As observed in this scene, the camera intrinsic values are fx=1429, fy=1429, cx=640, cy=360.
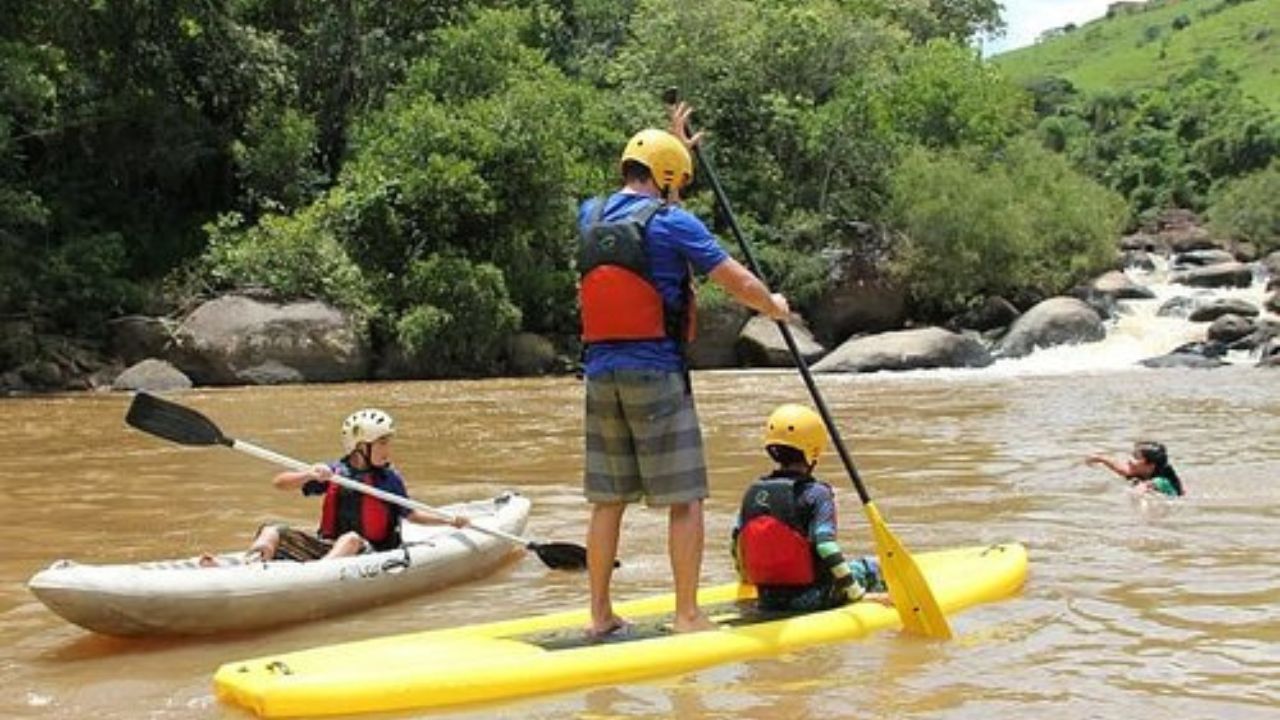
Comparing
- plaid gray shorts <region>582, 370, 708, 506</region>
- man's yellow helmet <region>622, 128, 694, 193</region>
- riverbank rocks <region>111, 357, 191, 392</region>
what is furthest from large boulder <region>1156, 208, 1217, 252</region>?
plaid gray shorts <region>582, 370, 708, 506</region>

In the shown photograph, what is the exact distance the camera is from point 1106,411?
13.4m

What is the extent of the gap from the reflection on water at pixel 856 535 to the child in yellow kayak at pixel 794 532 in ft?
0.87

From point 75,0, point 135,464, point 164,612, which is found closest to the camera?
point 164,612

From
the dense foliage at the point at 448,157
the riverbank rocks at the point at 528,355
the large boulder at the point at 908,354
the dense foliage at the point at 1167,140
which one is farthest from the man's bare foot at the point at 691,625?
the dense foliage at the point at 1167,140

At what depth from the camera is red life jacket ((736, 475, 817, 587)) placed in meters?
Result: 4.67

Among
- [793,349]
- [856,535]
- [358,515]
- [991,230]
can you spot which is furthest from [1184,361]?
[358,515]

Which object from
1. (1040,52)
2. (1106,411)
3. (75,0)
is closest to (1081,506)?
(1106,411)

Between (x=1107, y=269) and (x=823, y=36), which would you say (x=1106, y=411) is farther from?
(x=823, y=36)

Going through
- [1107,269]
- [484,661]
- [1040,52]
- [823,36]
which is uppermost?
[1040,52]

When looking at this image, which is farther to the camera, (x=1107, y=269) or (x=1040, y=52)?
(x=1040, y=52)

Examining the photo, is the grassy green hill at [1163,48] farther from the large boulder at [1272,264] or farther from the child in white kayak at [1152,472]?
the child in white kayak at [1152,472]

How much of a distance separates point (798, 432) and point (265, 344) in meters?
15.5

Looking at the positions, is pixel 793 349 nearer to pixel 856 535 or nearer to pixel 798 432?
pixel 798 432

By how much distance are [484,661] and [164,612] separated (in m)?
1.35
